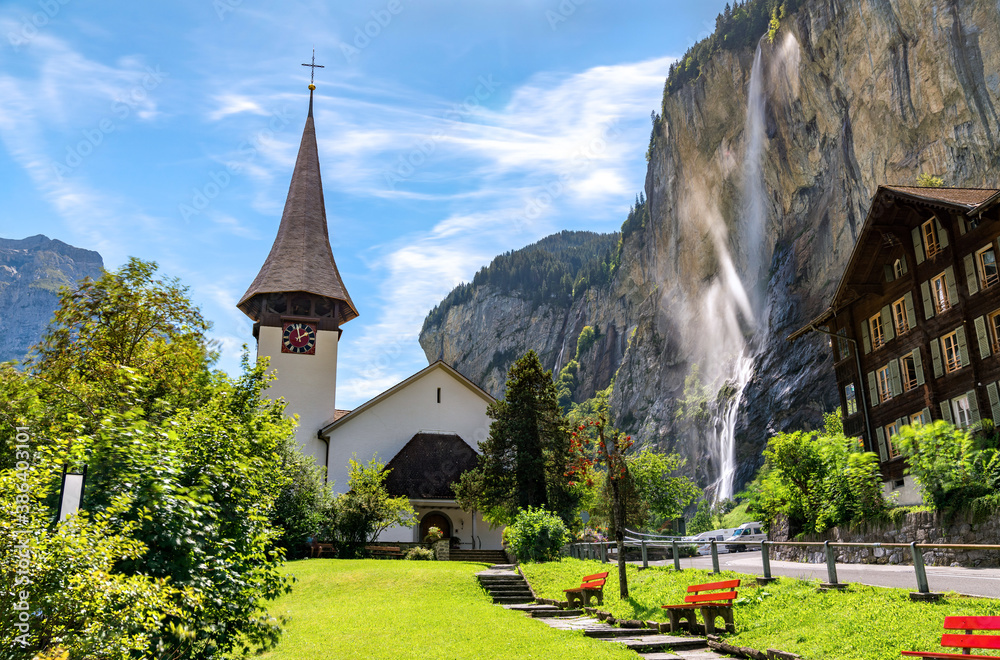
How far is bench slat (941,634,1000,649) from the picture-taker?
643cm

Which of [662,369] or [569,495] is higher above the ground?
[662,369]

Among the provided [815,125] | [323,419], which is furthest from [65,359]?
[815,125]

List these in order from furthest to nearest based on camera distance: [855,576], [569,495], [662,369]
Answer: [662,369] → [569,495] → [855,576]

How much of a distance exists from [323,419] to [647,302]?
65.8 meters

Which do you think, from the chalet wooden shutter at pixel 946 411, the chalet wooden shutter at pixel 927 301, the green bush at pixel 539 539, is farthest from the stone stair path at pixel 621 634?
the chalet wooden shutter at pixel 927 301

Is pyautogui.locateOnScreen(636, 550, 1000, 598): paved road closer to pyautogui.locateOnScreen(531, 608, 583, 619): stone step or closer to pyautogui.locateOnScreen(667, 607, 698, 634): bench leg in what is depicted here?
pyautogui.locateOnScreen(667, 607, 698, 634): bench leg

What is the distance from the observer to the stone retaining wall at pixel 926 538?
12898 millimetres

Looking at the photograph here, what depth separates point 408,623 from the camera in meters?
14.2

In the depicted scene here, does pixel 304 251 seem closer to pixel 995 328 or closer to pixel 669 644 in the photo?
pixel 995 328

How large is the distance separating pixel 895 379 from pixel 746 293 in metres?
50.1

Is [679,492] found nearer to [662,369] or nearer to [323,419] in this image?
[323,419]

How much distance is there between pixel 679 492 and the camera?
154 ft

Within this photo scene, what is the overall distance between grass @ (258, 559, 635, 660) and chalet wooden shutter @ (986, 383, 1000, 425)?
1638 cm

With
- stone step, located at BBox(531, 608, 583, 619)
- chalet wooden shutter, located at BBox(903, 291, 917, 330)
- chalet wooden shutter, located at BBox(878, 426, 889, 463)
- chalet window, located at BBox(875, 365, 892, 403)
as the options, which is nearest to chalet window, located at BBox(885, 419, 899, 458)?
chalet wooden shutter, located at BBox(878, 426, 889, 463)
